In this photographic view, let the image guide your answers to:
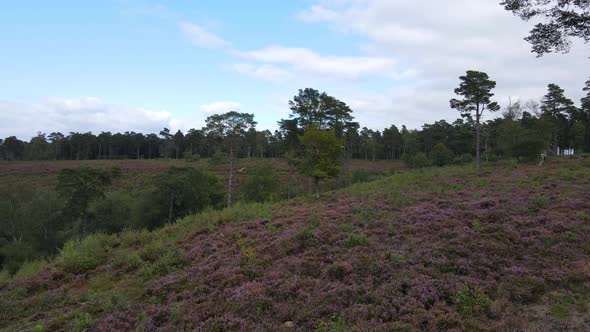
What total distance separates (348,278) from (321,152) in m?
20.0

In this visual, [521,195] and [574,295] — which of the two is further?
[521,195]

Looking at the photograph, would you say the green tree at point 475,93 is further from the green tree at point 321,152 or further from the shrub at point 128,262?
the shrub at point 128,262

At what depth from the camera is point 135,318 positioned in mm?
7562

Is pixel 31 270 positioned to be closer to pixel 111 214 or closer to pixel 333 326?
pixel 333 326

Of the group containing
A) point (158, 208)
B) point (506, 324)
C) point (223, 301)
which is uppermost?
point (506, 324)

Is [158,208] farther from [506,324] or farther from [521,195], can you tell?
[506,324]


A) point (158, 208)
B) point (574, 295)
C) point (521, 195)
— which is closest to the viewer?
point (574, 295)

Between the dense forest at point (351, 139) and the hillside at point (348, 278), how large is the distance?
27.1 meters

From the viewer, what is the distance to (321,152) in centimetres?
2783

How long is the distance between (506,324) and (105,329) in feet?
26.2

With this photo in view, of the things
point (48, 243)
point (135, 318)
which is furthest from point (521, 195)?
point (48, 243)

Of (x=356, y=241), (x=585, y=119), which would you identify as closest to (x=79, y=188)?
(x=356, y=241)

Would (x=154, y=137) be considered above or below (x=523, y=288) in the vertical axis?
above

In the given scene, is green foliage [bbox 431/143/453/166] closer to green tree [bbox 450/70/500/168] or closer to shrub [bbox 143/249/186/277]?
green tree [bbox 450/70/500/168]
